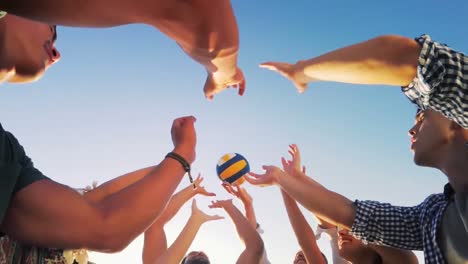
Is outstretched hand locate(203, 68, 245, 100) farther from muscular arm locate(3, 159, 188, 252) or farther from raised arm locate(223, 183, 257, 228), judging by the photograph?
raised arm locate(223, 183, 257, 228)

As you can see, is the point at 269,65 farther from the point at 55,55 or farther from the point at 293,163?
the point at 293,163

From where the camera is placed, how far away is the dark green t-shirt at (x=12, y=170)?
176 cm

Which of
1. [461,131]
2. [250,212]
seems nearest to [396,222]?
[461,131]

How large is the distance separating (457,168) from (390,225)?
77 centimetres

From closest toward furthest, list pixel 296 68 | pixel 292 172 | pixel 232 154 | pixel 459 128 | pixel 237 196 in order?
pixel 296 68
pixel 459 128
pixel 292 172
pixel 237 196
pixel 232 154

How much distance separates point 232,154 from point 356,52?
530 cm

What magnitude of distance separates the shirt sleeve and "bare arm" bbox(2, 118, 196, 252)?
7.61ft

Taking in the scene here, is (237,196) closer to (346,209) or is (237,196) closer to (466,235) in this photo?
(346,209)

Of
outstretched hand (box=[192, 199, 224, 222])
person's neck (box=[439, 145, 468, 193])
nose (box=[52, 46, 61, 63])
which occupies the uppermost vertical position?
nose (box=[52, 46, 61, 63])

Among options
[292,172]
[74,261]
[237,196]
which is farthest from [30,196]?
[237,196]

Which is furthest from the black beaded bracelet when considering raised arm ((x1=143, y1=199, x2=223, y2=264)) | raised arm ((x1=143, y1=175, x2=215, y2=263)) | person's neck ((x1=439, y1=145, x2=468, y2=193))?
raised arm ((x1=143, y1=175, x2=215, y2=263))

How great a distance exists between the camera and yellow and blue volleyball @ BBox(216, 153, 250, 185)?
6836 mm

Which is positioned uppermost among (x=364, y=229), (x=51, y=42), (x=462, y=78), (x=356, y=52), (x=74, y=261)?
(x=51, y=42)

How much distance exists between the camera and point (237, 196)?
635cm
